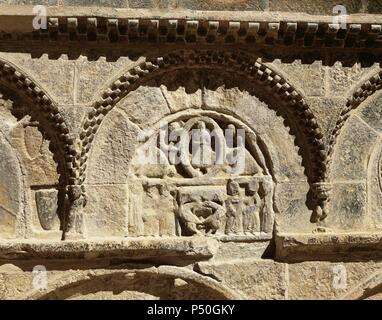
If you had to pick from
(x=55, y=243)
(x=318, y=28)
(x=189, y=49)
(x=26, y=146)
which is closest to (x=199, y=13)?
(x=189, y=49)

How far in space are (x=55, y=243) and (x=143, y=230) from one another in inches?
26.1

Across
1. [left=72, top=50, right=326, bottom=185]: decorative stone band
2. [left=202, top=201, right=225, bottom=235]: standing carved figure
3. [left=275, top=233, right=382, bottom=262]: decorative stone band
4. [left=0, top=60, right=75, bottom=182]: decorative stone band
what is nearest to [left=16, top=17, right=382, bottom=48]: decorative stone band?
[left=72, top=50, right=326, bottom=185]: decorative stone band

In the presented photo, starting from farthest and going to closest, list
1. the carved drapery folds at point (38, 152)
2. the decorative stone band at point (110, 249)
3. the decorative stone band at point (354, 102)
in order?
1. the decorative stone band at point (354, 102)
2. the carved drapery folds at point (38, 152)
3. the decorative stone band at point (110, 249)

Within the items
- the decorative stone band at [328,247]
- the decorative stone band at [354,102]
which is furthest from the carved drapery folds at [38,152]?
the decorative stone band at [354,102]

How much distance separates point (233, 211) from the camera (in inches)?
199

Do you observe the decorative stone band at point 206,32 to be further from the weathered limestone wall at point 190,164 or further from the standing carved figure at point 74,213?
the standing carved figure at point 74,213

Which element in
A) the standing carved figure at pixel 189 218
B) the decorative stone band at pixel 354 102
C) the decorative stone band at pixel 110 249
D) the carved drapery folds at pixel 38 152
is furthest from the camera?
the decorative stone band at pixel 354 102

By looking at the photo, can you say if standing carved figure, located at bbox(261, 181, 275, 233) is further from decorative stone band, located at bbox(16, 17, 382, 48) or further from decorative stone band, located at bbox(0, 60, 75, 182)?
decorative stone band, located at bbox(0, 60, 75, 182)

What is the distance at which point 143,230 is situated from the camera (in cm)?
496

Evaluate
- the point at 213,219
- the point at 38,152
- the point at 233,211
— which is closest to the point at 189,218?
the point at 213,219

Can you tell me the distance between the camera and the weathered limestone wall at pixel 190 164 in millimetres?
4840

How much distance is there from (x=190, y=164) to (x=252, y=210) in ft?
1.98

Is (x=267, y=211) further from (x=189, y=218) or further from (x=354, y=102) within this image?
(x=354, y=102)

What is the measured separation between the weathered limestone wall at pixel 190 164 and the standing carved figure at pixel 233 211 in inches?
0.4
